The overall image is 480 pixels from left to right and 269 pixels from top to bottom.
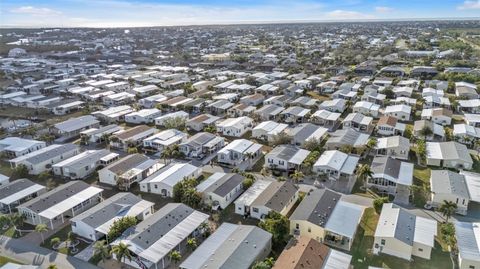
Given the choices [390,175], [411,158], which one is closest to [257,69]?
[411,158]

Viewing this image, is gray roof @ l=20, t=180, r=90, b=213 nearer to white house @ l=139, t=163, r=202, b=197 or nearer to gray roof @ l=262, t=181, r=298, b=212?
white house @ l=139, t=163, r=202, b=197

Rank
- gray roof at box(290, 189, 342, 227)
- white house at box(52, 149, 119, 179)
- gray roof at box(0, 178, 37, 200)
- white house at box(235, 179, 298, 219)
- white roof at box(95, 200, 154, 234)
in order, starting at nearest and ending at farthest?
white roof at box(95, 200, 154, 234), gray roof at box(290, 189, 342, 227), white house at box(235, 179, 298, 219), gray roof at box(0, 178, 37, 200), white house at box(52, 149, 119, 179)

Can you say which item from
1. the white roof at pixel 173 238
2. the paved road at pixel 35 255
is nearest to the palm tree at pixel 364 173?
the white roof at pixel 173 238

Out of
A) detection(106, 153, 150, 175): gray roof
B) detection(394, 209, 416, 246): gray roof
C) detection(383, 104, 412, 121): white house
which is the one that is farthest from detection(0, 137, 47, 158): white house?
detection(383, 104, 412, 121): white house

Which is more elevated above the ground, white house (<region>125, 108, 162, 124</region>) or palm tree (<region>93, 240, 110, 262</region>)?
white house (<region>125, 108, 162, 124</region>)

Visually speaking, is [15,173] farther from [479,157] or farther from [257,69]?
[257,69]

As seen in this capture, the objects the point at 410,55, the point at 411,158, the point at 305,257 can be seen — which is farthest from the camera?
the point at 410,55

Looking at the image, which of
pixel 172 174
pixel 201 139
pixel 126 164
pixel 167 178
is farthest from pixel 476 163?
pixel 126 164

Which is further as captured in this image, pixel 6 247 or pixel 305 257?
pixel 6 247
